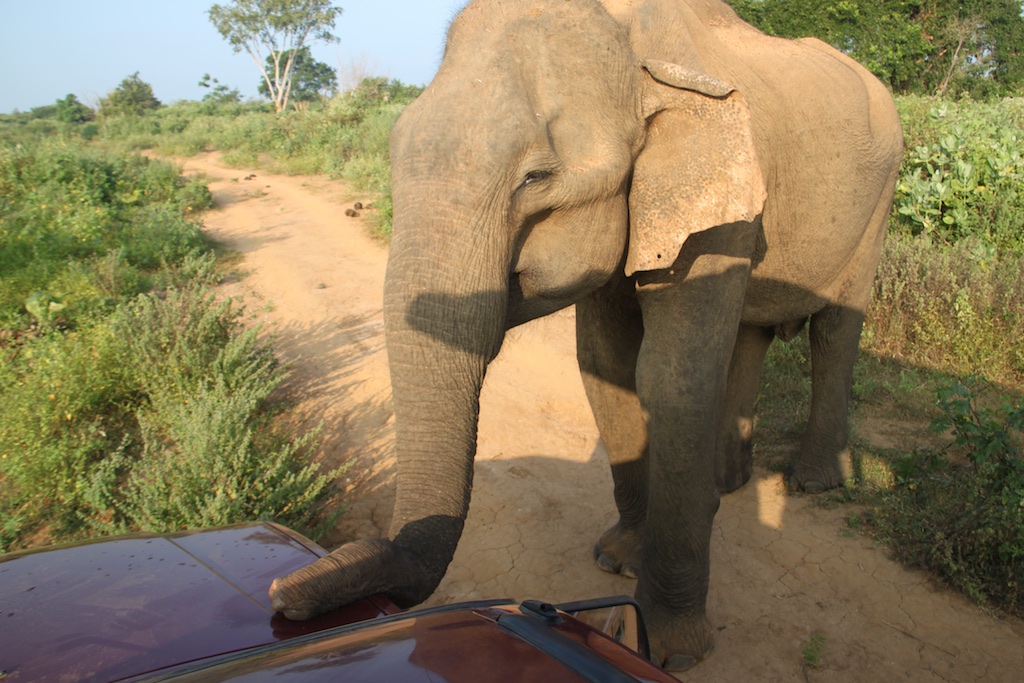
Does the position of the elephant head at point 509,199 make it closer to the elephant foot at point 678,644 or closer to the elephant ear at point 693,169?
the elephant ear at point 693,169

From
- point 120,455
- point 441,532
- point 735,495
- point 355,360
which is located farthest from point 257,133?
point 441,532

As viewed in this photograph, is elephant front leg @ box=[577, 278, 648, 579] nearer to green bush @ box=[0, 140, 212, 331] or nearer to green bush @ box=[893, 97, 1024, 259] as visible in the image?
green bush @ box=[893, 97, 1024, 259]

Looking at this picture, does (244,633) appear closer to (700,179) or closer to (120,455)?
(700,179)

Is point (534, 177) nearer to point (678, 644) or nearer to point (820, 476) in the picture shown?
point (678, 644)

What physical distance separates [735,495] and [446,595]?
200 cm

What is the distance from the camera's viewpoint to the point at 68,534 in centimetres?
480

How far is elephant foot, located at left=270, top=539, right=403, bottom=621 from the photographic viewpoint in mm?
1818

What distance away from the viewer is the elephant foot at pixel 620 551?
4.29m

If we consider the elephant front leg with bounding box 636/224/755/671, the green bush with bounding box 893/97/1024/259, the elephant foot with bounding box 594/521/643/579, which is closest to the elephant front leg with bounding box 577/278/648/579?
the elephant foot with bounding box 594/521/643/579

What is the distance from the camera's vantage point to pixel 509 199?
95.7 inches

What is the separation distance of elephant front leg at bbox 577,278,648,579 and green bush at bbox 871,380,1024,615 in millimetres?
1395

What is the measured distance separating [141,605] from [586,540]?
120 inches

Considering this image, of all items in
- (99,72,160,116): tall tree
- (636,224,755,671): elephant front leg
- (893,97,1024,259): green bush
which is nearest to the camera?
(636,224,755,671): elephant front leg

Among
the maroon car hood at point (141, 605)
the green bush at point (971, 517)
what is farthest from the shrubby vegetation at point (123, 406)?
the green bush at point (971, 517)
